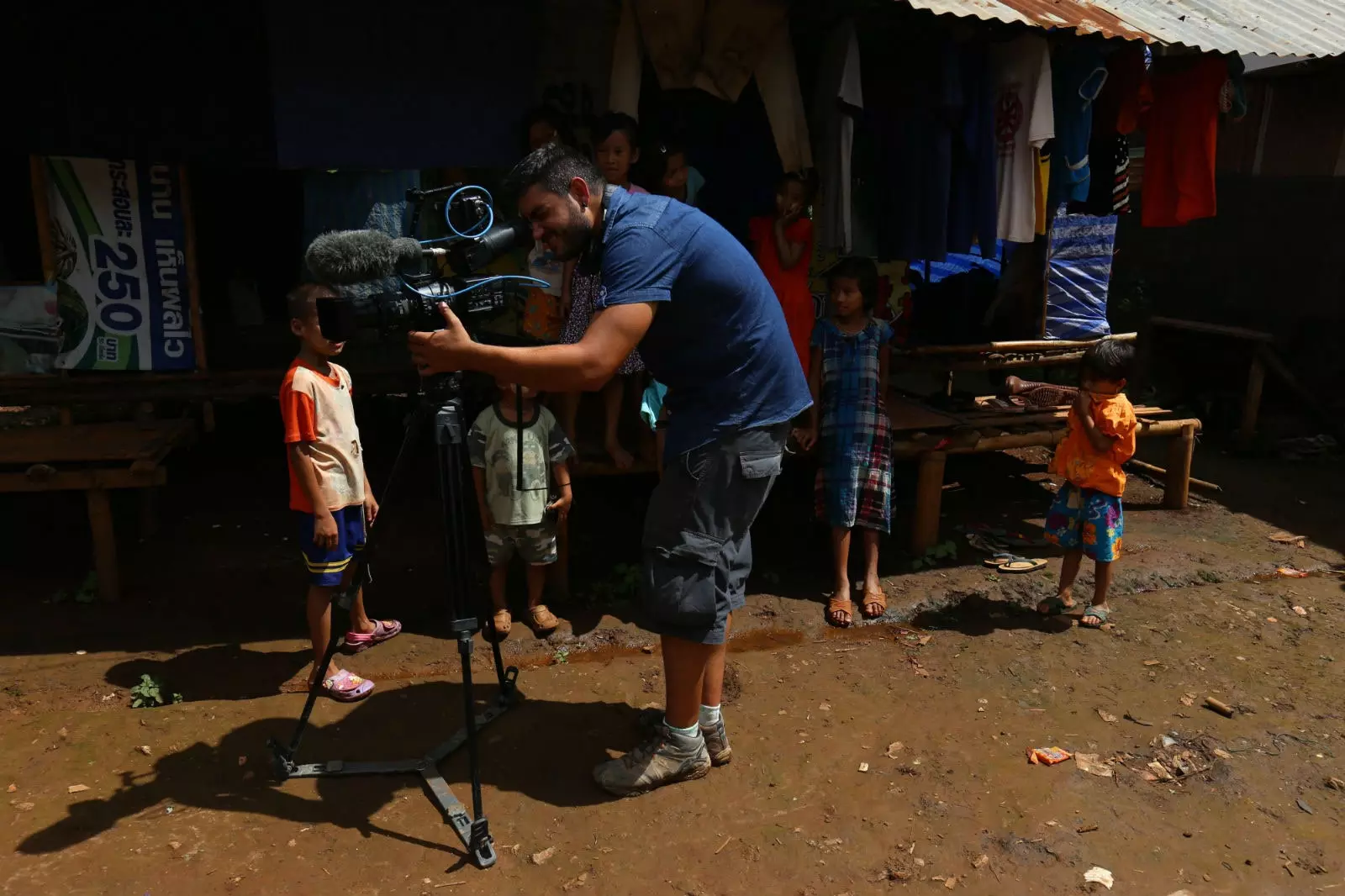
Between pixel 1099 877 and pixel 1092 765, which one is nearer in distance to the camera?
pixel 1099 877

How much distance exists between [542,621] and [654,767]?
1.33 meters

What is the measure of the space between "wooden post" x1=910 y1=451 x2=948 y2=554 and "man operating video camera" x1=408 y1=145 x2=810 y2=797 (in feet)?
7.69

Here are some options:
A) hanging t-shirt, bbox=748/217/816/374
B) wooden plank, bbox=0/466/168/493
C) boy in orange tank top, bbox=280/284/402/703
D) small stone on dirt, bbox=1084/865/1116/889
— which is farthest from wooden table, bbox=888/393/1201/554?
wooden plank, bbox=0/466/168/493

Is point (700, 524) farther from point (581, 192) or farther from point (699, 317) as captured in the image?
point (581, 192)

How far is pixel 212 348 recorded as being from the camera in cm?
617

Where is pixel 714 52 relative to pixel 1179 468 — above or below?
above

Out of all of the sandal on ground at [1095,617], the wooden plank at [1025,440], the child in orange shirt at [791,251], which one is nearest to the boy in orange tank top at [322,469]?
the child in orange shirt at [791,251]

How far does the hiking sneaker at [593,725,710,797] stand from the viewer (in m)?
3.34

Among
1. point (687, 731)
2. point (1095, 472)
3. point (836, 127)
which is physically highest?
point (836, 127)

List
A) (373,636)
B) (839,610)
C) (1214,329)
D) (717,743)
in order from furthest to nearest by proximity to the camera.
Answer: (1214,329), (839,610), (373,636), (717,743)

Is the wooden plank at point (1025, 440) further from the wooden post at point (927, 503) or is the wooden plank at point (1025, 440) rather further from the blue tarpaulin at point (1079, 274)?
the blue tarpaulin at point (1079, 274)

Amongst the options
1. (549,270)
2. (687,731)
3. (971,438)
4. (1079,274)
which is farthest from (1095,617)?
(549,270)

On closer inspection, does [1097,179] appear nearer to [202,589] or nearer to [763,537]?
[763,537]

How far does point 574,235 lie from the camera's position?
2.94 meters
